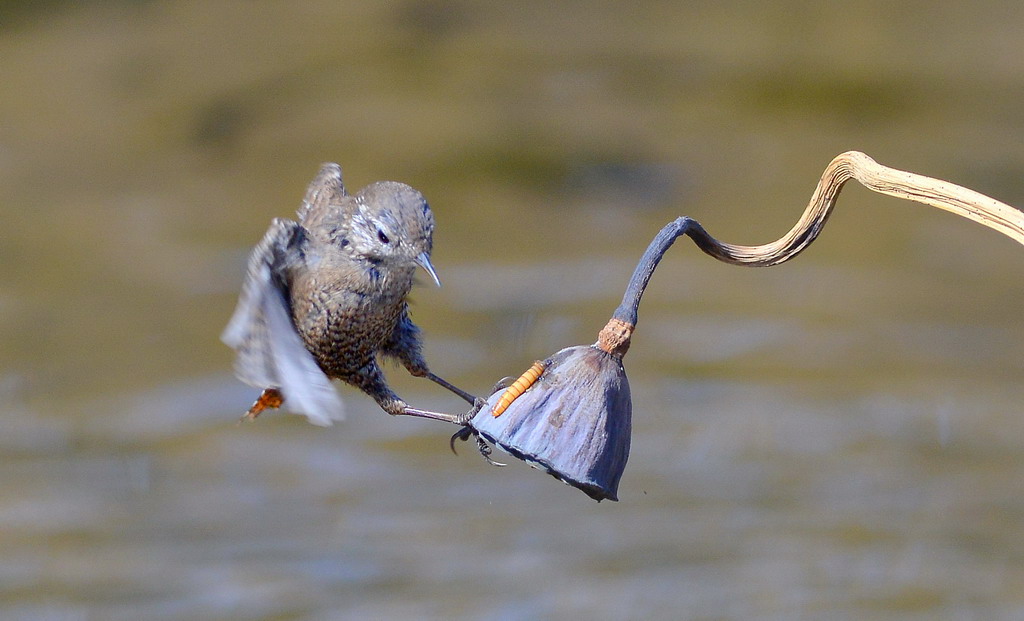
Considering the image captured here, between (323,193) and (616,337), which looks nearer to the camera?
(616,337)

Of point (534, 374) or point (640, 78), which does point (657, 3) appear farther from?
point (534, 374)

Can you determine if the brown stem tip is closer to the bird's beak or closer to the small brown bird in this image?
the small brown bird

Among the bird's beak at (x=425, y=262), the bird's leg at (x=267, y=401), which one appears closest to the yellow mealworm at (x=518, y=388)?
the bird's beak at (x=425, y=262)

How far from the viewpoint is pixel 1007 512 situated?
5.46 meters

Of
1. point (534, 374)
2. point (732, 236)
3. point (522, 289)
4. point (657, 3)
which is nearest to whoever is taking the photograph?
point (534, 374)

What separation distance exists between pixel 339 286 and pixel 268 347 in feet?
1.46

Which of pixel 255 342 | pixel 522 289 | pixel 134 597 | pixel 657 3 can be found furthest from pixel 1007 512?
pixel 255 342

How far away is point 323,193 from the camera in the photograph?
3.05 m

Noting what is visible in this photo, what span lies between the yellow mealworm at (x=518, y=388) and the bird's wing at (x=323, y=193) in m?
1.27

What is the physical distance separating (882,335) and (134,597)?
340 centimetres

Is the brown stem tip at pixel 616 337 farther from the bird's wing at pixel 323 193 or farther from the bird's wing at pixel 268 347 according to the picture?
the bird's wing at pixel 323 193

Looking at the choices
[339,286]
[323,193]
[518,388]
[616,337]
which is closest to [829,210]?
[616,337]

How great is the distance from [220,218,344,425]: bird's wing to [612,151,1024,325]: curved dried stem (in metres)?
0.69

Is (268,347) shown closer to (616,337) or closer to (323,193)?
(323,193)
